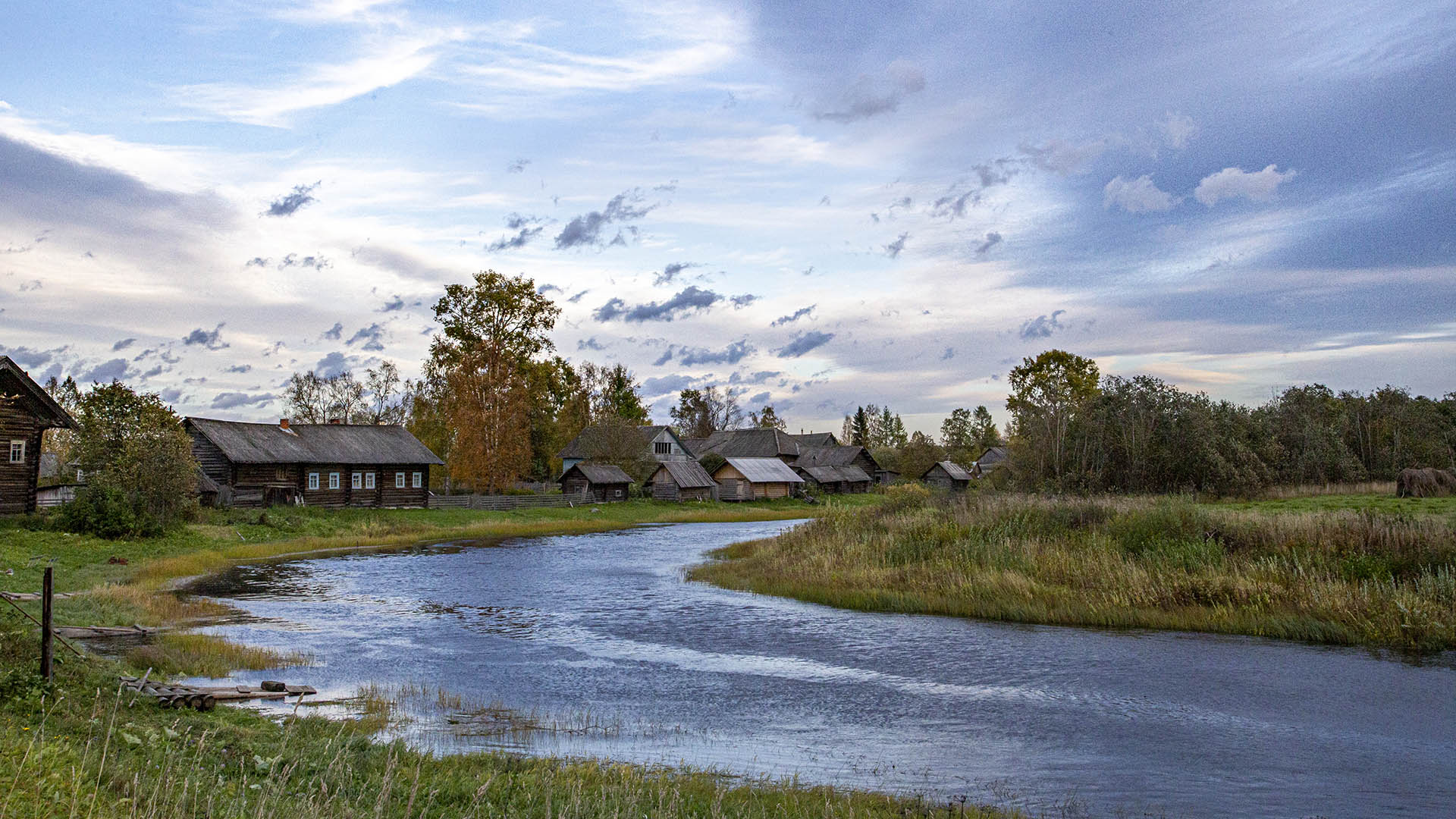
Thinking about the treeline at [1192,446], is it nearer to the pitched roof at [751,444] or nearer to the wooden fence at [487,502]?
the wooden fence at [487,502]

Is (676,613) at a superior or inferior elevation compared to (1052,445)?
inferior

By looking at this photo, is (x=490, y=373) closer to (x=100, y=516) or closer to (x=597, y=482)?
(x=597, y=482)

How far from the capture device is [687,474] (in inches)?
3361

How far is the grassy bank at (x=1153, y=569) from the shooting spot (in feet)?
67.4

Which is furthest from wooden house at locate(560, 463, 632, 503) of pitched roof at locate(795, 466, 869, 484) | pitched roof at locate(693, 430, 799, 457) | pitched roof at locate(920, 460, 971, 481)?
pitched roof at locate(920, 460, 971, 481)

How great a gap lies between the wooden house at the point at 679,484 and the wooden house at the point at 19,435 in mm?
49325

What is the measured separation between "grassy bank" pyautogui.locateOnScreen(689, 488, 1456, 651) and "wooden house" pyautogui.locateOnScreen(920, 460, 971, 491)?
229ft

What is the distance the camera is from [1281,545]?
2356 cm

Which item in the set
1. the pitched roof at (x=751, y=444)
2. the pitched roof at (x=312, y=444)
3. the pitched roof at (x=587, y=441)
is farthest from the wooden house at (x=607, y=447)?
the pitched roof at (x=751, y=444)

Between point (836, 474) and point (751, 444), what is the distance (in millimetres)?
11388

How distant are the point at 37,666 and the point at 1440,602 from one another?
984 inches

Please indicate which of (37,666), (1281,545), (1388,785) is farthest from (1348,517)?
(37,666)

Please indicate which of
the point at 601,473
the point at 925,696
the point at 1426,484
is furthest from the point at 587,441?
the point at 925,696

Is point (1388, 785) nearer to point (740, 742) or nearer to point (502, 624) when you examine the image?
point (740, 742)
